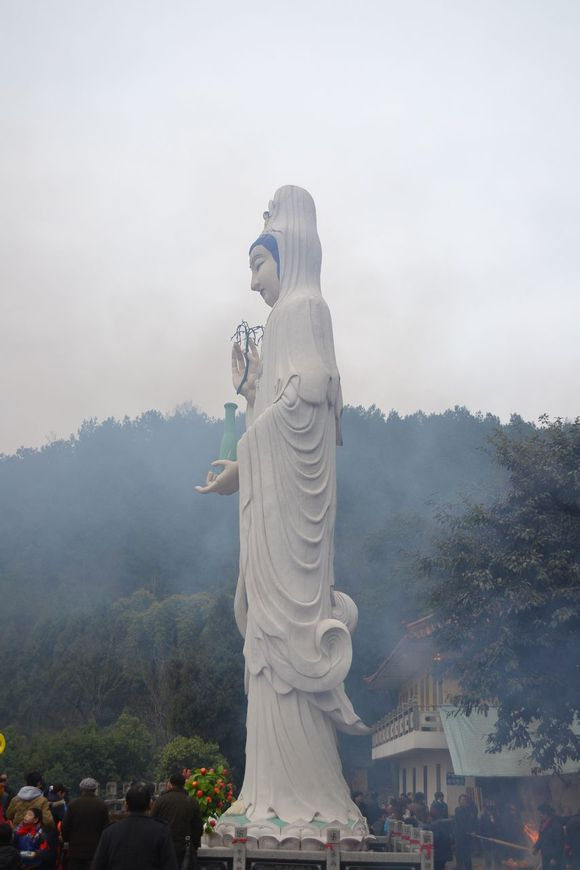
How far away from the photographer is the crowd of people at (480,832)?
1030cm

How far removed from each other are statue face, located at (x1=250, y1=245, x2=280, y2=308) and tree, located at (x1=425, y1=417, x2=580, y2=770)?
587 centimetres

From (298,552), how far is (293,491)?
1.76 ft

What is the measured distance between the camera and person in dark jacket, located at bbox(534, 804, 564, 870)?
1025 cm

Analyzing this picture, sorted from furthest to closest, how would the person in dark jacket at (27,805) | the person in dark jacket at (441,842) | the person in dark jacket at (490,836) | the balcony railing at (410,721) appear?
the balcony railing at (410,721), the person in dark jacket at (490,836), the person in dark jacket at (441,842), the person in dark jacket at (27,805)

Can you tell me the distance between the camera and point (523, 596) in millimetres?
12656

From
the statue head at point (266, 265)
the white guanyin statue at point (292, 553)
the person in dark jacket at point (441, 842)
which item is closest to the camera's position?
the white guanyin statue at point (292, 553)

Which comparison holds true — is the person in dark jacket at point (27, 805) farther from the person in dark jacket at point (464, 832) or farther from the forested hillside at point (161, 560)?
the forested hillside at point (161, 560)

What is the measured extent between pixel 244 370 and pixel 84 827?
4537 mm

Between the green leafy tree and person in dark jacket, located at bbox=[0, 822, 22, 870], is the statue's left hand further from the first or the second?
the green leafy tree

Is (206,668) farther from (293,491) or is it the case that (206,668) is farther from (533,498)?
(293,491)

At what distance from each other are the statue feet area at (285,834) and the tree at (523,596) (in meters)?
5.90

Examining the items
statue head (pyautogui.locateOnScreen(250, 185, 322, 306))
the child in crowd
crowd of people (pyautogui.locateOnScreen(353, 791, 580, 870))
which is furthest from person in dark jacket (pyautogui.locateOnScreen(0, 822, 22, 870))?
statue head (pyautogui.locateOnScreen(250, 185, 322, 306))

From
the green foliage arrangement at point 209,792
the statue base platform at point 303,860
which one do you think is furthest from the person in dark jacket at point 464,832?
the statue base platform at point 303,860

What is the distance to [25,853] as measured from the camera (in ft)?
23.4
